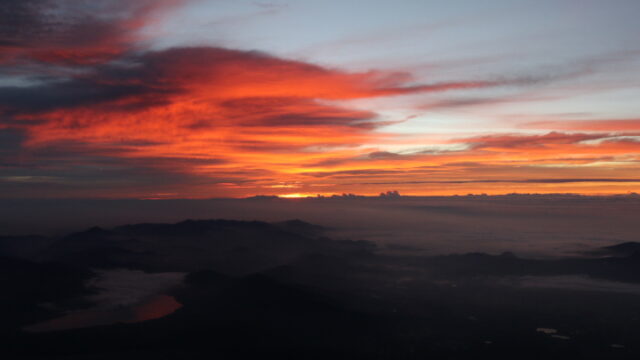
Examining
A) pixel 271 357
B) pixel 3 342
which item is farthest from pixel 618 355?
pixel 3 342

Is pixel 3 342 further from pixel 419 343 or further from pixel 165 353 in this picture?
pixel 419 343

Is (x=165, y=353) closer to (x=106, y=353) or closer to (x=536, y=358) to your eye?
(x=106, y=353)

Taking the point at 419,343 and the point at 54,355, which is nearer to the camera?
the point at 54,355

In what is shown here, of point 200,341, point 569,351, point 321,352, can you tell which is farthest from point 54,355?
point 569,351

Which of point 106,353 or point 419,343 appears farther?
point 419,343

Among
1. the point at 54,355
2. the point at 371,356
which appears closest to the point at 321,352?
the point at 371,356

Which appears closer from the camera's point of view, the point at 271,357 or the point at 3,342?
the point at 271,357

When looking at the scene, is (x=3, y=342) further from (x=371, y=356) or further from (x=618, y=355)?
(x=618, y=355)
